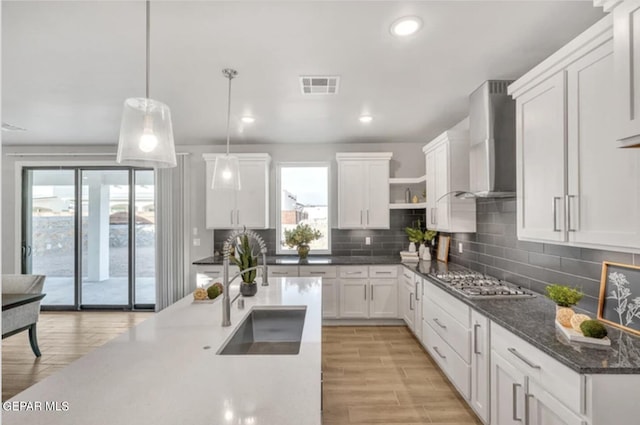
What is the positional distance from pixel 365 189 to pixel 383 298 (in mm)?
1481

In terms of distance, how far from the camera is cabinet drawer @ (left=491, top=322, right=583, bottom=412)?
5.06ft

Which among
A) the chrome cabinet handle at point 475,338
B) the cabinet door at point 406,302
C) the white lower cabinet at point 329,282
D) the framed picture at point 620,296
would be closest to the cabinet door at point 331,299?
the white lower cabinet at point 329,282

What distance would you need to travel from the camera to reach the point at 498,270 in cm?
323

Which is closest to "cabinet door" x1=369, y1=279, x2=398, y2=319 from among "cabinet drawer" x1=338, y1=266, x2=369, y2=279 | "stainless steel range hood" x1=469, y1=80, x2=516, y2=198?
"cabinet drawer" x1=338, y1=266, x2=369, y2=279

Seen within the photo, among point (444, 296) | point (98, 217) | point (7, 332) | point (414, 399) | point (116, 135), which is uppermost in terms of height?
point (116, 135)

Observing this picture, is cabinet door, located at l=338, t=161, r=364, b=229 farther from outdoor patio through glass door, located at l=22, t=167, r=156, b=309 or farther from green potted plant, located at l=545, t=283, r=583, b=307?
outdoor patio through glass door, located at l=22, t=167, r=156, b=309

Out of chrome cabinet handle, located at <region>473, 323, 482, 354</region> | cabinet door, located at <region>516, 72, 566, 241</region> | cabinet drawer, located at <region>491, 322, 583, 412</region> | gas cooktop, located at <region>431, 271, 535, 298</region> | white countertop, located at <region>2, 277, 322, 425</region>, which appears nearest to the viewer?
white countertop, located at <region>2, 277, 322, 425</region>

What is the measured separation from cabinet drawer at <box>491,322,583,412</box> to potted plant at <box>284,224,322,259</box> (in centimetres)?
284

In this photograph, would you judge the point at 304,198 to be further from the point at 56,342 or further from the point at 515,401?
the point at 515,401

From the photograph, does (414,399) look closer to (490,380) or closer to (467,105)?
(490,380)

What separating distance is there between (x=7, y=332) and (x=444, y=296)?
13.7ft

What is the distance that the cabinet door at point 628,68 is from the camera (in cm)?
142

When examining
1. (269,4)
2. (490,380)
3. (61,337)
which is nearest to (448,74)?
(269,4)

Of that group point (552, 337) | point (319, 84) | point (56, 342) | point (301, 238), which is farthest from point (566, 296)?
point (56, 342)
